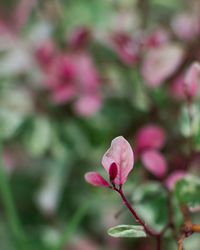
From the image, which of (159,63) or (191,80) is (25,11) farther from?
(191,80)

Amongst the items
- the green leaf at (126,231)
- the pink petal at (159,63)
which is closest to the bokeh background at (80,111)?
the pink petal at (159,63)

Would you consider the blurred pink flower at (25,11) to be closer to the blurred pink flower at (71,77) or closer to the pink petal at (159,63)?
the blurred pink flower at (71,77)

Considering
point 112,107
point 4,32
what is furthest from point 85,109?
point 4,32

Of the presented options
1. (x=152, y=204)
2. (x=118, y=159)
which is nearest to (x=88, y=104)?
(x=152, y=204)

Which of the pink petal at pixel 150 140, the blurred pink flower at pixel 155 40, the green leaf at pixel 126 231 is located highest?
the blurred pink flower at pixel 155 40

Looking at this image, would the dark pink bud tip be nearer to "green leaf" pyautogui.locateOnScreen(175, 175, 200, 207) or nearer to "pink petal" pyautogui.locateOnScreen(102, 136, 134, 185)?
"pink petal" pyautogui.locateOnScreen(102, 136, 134, 185)
